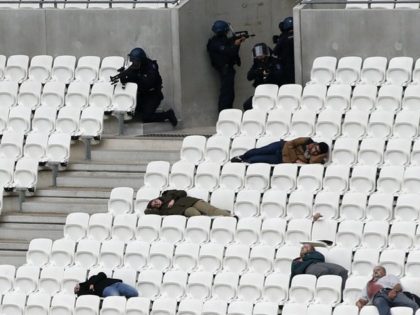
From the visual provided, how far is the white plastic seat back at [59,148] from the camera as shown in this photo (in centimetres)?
2938

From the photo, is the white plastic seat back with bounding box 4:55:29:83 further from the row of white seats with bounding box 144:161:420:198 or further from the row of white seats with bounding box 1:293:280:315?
the row of white seats with bounding box 1:293:280:315

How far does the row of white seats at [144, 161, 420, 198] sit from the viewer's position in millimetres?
26719

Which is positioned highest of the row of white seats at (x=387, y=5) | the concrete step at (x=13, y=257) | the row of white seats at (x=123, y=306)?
the row of white seats at (x=387, y=5)

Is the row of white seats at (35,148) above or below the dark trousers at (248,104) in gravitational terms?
below

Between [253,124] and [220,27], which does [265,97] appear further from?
[220,27]

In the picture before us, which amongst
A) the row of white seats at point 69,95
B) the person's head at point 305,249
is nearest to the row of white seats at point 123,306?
the person's head at point 305,249

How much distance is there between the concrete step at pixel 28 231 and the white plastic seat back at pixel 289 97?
10.8 feet

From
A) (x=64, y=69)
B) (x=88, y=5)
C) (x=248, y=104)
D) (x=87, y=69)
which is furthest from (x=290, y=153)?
(x=88, y=5)

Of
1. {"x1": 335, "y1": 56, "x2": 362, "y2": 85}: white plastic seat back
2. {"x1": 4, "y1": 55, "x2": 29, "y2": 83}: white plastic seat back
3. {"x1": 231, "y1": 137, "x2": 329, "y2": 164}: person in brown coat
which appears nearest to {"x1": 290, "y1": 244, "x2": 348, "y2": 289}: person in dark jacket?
{"x1": 231, "y1": 137, "x2": 329, "y2": 164}: person in brown coat

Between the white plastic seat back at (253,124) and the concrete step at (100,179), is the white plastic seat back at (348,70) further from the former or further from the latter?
the concrete step at (100,179)

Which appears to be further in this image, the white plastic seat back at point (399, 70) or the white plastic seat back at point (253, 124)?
the white plastic seat back at point (253, 124)

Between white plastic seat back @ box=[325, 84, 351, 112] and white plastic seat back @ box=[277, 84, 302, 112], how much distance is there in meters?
0.41

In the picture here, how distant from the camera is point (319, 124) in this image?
2812 cm

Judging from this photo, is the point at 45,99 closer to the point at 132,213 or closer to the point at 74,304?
the point at 132,213
